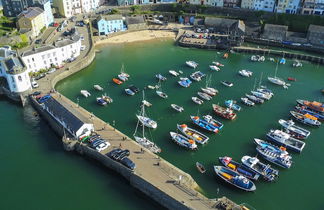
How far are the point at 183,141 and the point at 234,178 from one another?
9.94 meters

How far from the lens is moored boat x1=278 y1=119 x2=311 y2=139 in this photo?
46500mm

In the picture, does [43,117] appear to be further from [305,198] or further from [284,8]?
[284,8]

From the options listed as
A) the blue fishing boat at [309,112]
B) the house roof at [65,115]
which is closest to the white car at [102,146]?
the house roof at [65,115]

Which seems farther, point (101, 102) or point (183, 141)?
point (101, 102)

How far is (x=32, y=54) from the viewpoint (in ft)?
196

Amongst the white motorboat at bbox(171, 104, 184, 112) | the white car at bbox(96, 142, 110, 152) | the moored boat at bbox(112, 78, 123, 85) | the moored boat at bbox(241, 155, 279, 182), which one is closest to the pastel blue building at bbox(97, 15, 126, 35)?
the moored boat at bbox(112, 78, 123, 85)

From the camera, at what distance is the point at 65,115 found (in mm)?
45188

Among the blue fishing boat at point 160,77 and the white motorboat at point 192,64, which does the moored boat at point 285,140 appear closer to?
the blue fishing boat at point 160,77

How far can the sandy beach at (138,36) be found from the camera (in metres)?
83.2

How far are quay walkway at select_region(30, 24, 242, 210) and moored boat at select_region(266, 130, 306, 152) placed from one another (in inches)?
655

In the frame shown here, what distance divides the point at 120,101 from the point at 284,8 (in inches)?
2586

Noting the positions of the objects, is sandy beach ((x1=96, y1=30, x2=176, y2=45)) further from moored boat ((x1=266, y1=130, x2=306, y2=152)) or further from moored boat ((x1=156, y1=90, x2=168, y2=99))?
moored boat ((x1=266, y1=130, x2=306, y2=152))

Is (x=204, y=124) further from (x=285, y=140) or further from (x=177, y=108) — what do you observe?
(x=285, y=140)

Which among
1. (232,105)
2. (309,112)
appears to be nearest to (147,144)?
(232,105)
